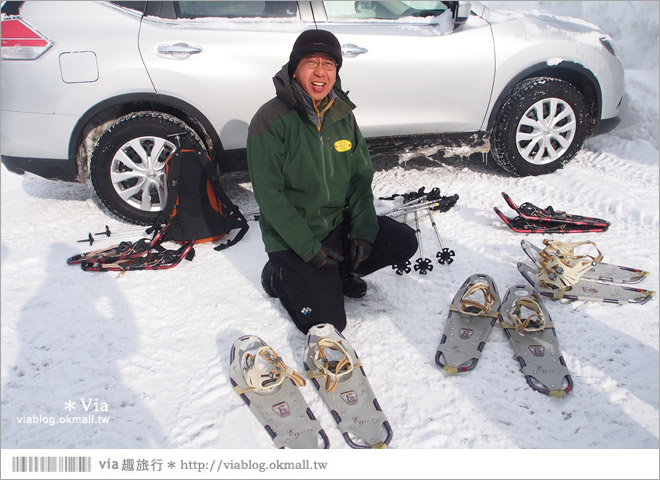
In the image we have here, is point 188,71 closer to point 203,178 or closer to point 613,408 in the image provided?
point 203,178

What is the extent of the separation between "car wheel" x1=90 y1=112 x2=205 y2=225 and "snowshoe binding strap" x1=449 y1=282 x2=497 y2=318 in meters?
2.29

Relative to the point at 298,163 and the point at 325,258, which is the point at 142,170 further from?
the point at 325,258

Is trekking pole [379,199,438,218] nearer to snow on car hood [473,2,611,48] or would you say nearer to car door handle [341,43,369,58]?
car door handle [341,43,369,58]

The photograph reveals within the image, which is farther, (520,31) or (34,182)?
(34,182)

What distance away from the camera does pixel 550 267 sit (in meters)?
2.86

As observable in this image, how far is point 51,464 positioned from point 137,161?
2.40m

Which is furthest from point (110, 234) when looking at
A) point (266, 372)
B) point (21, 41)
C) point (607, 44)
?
point (607, 44)

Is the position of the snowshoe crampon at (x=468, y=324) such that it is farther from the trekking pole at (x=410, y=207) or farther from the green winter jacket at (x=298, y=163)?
the green winter jacket at (x=298, y=163)

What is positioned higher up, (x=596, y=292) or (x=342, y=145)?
(x=342, y=145)

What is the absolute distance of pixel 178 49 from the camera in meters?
3.43

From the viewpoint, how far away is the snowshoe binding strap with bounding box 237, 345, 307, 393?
228 cm

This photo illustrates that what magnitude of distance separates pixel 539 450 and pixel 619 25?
6.42 m

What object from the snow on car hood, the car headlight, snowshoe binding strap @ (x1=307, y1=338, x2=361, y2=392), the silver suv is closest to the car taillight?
the silver suv

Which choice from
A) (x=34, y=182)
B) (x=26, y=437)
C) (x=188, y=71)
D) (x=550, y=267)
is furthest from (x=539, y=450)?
(x=34, y=182)
